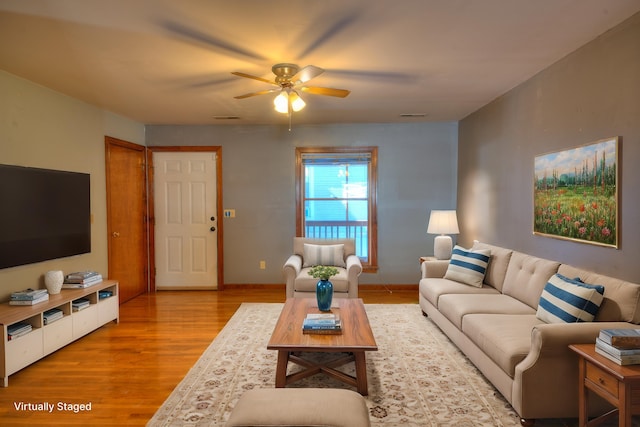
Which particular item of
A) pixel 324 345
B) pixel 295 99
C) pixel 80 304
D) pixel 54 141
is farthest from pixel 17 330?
pixel 295 99

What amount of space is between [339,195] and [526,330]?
11.9ft

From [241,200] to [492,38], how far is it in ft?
13.3

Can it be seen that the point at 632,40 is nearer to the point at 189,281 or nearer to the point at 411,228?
the point at 411,228

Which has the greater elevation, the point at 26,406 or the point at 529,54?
the point at 529,54

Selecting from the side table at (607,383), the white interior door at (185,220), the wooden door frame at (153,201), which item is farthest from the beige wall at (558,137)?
the white interior door at (185,220)

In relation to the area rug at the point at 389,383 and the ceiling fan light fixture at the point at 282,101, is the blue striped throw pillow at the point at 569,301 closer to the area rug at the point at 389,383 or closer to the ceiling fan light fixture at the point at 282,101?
the area rug at the point at 389,383

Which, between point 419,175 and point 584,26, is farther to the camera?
point 419,175

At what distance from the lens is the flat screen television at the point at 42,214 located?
322cm

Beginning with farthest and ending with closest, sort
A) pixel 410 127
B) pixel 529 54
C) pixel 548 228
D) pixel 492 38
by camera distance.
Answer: pixel 410 127, pixel 548 228, pixel 529 54, pixel 492 38

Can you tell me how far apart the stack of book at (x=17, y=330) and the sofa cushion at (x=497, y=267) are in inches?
160

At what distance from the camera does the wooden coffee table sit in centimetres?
250

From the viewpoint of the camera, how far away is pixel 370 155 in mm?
5777

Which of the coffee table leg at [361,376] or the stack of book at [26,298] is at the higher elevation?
the stack of book at [26,298]

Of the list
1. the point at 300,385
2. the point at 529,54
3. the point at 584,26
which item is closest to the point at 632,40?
the point at 584,26
